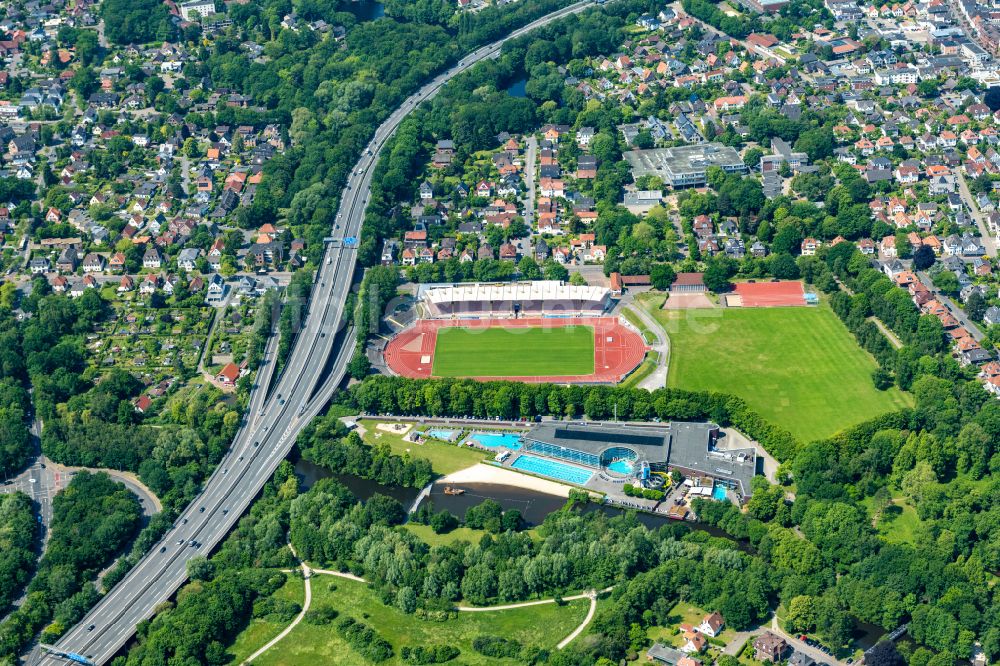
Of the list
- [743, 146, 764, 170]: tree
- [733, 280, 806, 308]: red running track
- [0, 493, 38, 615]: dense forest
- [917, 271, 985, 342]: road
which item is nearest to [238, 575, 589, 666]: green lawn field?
[0, 493, 38, 615]: dense forest

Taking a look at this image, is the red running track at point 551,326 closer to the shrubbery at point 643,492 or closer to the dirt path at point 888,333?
the shrubbery at point 643,492

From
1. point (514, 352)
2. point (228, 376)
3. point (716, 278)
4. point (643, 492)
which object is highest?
point (716, 278)

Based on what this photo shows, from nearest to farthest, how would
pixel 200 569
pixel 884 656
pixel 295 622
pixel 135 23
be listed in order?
pixel 884 656 < pixel 295 622 < pixel 200 569 < pixel 135 23

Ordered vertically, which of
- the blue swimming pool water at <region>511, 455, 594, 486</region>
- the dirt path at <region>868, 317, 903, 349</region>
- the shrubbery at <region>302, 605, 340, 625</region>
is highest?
the dirt path at <region>868, 317, 903, 349</region>

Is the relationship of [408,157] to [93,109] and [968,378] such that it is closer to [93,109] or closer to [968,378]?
[93,109]

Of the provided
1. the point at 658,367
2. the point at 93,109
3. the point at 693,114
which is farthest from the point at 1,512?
the point at 693,114

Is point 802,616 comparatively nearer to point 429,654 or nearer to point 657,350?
point 429,654

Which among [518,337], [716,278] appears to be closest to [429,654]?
[518,337]

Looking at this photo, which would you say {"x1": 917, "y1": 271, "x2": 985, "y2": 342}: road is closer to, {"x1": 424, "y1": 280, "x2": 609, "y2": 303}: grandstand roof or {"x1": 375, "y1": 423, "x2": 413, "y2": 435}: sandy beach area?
{"x1": 424, "y1": 280, "x2": 609, "y2": 303}: grandstand roof
